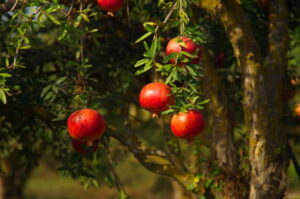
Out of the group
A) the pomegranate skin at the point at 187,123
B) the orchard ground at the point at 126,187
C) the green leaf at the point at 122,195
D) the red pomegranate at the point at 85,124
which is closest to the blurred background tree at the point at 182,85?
the green leaf at the point at 122,195

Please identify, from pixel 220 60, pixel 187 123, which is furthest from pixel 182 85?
pixel 220 60

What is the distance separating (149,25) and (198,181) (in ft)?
7.22

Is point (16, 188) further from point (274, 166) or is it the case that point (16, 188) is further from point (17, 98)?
point (274, 166)

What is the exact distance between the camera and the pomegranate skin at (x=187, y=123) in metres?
3.09

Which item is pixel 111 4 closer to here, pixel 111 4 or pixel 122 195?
pixel 111 4

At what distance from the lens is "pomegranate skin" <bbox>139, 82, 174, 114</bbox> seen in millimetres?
2986

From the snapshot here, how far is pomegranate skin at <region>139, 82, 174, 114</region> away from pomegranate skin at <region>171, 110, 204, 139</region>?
12 cm

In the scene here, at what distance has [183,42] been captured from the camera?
303 cm

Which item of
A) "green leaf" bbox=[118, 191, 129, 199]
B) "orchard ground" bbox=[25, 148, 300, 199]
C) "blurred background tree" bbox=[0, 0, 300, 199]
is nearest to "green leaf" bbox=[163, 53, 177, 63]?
"blurred background tree" bbox=[0, 0, 300, 199]

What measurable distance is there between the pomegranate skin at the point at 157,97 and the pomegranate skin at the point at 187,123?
12cm

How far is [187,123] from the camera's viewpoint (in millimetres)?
3088

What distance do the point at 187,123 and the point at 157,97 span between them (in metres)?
0.27

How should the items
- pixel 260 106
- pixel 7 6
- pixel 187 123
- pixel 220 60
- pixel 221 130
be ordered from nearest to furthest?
pixel 187 123 < pixel 7 6 < pixel 260 106 < pixel 221 130 < pixel 220 60

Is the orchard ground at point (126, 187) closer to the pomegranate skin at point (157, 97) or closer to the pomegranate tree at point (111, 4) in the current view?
the pomegranate tree at point (111, 4)
